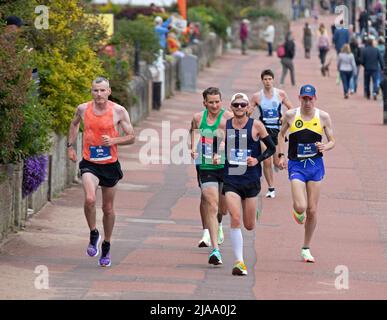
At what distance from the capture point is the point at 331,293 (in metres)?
12.1

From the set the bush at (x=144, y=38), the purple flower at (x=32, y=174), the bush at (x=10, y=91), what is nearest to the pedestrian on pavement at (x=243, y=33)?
the bush at (x=144, y=38)

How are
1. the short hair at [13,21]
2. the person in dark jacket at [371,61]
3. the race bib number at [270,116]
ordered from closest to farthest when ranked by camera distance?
the short hair at [13,21]
the race bib number at [270,116]
the person in dark jacket at [371,61]

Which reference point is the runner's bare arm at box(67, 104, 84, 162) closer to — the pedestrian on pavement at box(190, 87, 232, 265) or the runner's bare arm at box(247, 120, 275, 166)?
the pedestrian on pavement at box(190, 87, 232, 265)

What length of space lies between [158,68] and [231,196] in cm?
2091

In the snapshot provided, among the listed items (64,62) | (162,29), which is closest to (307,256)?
(64,62)

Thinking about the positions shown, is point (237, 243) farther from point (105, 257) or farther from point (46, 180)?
point (46, 180)

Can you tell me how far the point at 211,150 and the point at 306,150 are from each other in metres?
1.10

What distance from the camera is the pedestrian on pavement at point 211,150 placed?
13.7m

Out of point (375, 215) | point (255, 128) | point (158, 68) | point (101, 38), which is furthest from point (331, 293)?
point (158, 68)

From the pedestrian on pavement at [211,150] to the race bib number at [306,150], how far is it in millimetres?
879

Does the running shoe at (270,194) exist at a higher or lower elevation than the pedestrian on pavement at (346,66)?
higher

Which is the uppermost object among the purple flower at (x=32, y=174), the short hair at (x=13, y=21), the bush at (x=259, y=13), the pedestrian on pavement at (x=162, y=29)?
the short hair at (x=13, y=21)

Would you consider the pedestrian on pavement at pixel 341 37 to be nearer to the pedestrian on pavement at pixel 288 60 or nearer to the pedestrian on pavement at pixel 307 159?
the pedestrian on pavement at pixel 288 60
